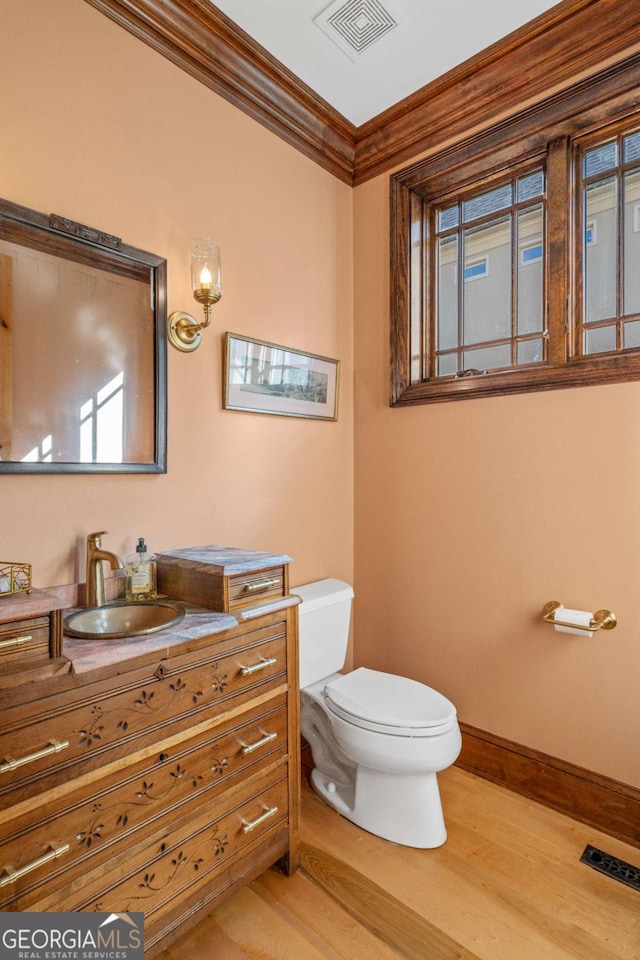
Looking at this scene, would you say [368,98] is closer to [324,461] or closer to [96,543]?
[324,461]

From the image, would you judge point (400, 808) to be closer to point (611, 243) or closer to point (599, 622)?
point (599, 622)

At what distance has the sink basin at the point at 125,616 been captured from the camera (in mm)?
1402

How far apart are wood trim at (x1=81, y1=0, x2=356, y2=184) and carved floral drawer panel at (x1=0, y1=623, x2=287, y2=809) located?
2.03m

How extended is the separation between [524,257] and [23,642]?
7.28 feet

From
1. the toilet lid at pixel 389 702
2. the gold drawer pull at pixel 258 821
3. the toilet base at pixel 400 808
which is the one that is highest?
the toilet lid at pixel 389 702

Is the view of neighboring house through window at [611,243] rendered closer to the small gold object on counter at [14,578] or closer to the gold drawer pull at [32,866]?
the small gold object on counter at [14,578]

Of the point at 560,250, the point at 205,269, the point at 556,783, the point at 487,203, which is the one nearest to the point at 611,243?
the point at 560,250

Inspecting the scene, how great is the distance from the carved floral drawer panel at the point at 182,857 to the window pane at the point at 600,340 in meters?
1.86

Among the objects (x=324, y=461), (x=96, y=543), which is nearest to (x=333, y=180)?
(x=324, y=461)

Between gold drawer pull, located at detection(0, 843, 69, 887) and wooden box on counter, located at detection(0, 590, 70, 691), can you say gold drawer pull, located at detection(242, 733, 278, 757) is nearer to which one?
gold drawer pull, located at detection(0, 843, 69, 887)

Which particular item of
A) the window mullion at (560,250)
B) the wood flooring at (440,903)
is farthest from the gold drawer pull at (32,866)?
the window mullion at (560,250)

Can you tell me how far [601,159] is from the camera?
1.93 metres

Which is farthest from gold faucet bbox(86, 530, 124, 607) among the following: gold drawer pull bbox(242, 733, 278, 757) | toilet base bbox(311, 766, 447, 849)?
toilet base bbox(311, 766, 447, 849)

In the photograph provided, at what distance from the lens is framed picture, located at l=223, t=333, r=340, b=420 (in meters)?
2.00
